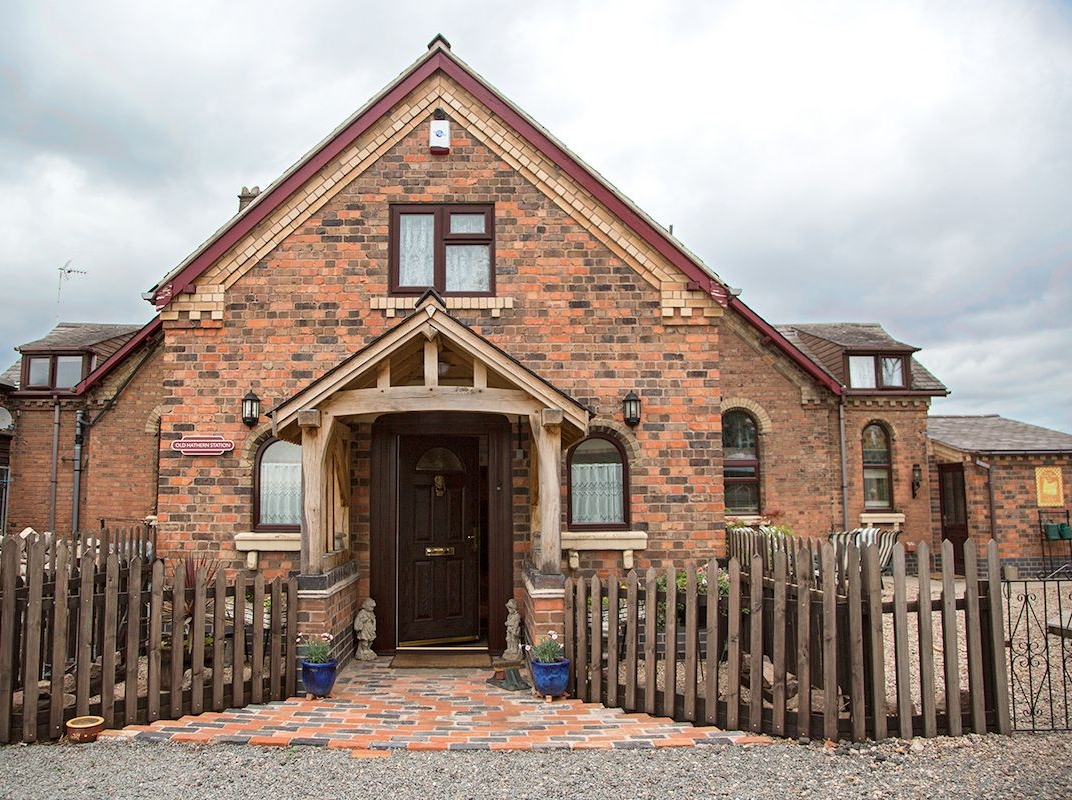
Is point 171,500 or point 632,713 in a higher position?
point 171,500

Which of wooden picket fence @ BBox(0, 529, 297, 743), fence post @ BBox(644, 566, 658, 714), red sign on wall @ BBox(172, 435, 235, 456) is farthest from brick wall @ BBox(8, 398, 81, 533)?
fence post @ BBox(644, 566, 658, 714)

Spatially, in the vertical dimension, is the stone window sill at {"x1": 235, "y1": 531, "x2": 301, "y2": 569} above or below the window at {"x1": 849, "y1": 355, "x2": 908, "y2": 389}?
below

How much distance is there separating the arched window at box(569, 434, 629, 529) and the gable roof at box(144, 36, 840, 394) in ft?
7.97

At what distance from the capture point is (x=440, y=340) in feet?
27.1

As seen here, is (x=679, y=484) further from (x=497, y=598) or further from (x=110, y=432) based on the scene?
(x=110, y=432)

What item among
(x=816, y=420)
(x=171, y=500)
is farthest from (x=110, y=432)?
(x=816, y=420)

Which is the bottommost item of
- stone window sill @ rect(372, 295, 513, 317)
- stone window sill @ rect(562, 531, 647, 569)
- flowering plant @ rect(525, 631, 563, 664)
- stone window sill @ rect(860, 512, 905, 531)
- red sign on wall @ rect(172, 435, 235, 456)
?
flowering plant @ rect(525, 631, 563, 664)

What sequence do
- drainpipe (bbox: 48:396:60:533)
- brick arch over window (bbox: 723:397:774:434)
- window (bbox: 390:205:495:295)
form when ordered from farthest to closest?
brick arch over window (bbox: 723:397:774:434)
drainpipe (bbox: 48:396:60:533)
window (bbox: 390:205:495:295)

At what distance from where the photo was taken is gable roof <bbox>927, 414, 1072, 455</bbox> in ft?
63.5

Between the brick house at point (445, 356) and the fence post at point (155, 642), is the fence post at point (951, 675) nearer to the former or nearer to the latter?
the brick house at point (445, 356)

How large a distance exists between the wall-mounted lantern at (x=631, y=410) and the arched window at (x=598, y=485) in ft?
1.17

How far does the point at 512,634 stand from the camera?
9.33 m

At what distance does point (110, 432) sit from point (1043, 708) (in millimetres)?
16825

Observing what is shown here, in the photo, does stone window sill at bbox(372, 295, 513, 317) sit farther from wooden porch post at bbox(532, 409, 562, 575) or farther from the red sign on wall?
wooden porch post at bbox(532, 409, 562, 575)
